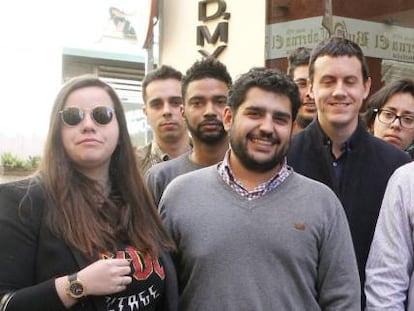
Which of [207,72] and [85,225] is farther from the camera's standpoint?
[207,72]

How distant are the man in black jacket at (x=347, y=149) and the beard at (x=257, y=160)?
0.57 meters

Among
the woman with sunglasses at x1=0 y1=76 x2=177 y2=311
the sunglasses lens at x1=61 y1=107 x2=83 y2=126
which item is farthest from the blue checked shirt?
the sunglasses lens at x1=61 y1=107 x2=83 y2=126

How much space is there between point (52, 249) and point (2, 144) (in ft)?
53.5

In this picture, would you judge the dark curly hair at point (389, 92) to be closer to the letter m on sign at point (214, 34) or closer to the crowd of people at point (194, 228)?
the crowd of people at point (194, 228)

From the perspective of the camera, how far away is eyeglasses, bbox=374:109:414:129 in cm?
414

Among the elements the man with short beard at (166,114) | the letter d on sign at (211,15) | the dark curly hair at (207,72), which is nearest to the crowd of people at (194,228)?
the dark curly hair at (207,72)

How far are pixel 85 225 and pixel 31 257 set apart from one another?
239 mm

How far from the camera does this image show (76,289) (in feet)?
8.24

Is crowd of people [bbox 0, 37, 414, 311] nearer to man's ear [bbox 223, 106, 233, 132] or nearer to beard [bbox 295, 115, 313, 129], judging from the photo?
man's ear [bbox 223, 106, 233, 132]

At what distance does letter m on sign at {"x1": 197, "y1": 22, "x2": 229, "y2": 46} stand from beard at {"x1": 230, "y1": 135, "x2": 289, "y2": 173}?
5.84 m

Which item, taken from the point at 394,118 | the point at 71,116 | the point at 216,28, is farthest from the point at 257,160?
the point at 216,28

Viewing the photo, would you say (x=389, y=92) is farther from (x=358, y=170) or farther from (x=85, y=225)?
(x=85, y=225)

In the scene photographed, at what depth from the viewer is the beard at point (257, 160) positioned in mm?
2924

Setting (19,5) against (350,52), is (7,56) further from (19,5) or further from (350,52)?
(350,52)
